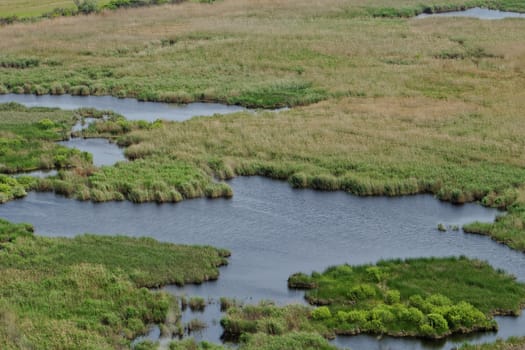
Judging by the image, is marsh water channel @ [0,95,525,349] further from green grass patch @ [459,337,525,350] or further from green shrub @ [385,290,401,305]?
green shrub @ [385,290,401,305]

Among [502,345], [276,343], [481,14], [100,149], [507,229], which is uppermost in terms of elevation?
[481,14]

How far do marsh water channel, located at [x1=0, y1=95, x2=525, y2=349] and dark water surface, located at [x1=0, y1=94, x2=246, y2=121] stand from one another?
15.3 m

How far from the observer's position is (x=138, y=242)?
3803 cm

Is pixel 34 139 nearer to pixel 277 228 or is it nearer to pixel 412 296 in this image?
pixel 277 228

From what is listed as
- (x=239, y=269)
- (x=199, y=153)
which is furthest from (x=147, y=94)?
(x=239, y=269)

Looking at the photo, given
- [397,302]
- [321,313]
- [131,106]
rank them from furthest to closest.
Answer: [131,106], [397,302], [321,313]

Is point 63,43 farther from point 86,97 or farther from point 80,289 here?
point 80,289

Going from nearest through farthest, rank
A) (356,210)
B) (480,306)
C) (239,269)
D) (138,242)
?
1. (480,306)
2. (239,269)
3. (138,242)
4. (356,210)

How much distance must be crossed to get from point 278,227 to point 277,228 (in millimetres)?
139

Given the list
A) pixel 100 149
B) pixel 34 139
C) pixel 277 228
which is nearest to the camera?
pixel 277 228

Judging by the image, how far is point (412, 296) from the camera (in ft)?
107

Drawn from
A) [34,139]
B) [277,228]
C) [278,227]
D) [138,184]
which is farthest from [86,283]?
[34,139]

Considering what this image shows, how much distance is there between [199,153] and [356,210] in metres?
11.4

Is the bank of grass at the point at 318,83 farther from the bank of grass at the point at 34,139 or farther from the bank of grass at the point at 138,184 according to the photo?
the bank of grass at the point at 34,139
